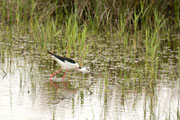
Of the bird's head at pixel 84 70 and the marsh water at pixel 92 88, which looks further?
the bird's head at pixel 84 70

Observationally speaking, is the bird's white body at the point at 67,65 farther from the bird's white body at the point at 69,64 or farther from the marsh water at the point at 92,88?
the marsh water at the point at 92,88

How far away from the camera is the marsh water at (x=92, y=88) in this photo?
5980 millimetres

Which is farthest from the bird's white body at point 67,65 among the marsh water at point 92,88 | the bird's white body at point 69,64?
the marsh water at point 92,88

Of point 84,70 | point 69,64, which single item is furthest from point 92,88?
point 69,64

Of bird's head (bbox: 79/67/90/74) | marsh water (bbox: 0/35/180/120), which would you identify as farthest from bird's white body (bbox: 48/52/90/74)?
marsh water (bbox: 0/35/180/120)

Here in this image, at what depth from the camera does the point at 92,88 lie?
719 cm

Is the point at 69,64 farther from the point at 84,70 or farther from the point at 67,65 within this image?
the point at 84,70

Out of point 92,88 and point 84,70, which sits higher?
point 84,70

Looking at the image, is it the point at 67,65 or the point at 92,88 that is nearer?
the point at 92,88

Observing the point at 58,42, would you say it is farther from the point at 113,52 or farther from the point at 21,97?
the point at 21,97

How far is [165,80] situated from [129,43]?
2852 millimetres

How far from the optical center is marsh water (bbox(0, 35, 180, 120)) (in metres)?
5.98

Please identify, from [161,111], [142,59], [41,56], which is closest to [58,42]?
[41,56]

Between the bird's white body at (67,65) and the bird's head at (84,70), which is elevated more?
the bird's white body at (67,65)
